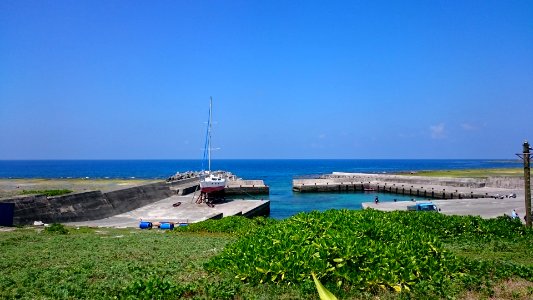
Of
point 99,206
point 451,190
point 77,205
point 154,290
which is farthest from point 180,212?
point 451,190

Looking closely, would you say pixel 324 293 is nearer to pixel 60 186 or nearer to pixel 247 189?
pixel 60 186

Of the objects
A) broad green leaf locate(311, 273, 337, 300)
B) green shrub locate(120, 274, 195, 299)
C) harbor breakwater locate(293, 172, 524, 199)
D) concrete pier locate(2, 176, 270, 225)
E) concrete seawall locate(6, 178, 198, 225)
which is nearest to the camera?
broad green leaf locate(311, 273, 337, 300)

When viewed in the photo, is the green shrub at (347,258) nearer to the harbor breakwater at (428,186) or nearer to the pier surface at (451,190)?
the pier surface at (451,190)

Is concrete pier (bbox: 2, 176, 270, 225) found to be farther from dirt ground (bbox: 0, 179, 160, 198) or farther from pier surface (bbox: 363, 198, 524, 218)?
pier surface (bbox: 363, 198, 524, 218)

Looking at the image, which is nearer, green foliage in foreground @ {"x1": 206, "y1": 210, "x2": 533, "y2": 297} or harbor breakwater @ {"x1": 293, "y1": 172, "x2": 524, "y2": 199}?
green foliage in foreground @ {"x1": 206, "y1": 210, "x2": 533, "y2": 297}

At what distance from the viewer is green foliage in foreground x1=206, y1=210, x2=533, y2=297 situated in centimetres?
886

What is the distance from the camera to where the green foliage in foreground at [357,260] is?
8.86 metres

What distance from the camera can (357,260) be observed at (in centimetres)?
904

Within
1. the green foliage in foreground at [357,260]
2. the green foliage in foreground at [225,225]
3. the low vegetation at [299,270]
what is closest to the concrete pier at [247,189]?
the green foliage in foreground at [225,225]

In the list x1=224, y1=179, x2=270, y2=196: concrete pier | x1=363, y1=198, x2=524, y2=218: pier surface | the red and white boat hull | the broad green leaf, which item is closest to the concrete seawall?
the red and white boat hull

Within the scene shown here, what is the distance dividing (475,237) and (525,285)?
7.51 metres

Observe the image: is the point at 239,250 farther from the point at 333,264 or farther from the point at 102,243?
the point at 102,243

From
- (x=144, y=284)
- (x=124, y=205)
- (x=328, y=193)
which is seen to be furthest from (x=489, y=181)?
(x=144, y=284)

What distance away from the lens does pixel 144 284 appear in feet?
29.0
